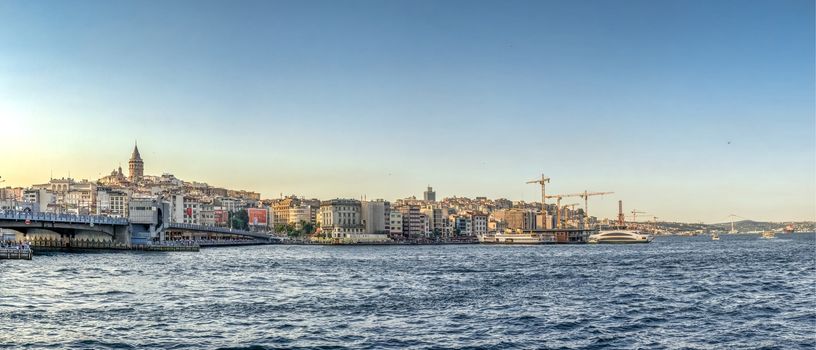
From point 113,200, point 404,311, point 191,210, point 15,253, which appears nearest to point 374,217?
point 191,210

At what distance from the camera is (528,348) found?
2172 centimetres

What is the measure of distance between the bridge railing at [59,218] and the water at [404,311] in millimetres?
27311

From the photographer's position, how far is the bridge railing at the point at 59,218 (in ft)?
237

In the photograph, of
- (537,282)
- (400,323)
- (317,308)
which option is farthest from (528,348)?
(537,282)

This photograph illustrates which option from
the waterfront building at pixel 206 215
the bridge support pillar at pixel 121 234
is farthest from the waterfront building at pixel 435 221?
the bridge support pillar at pixel 121 234

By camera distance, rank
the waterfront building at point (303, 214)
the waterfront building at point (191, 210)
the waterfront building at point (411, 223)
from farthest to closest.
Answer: the waterfront building at point (303, 214) → the waterfront building at point (411, 223) → the waterfront building at point (191, 210)

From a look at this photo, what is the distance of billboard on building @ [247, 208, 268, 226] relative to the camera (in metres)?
179

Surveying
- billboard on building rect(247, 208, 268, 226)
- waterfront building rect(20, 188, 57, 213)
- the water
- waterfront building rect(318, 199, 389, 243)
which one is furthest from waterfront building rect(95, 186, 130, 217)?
the water

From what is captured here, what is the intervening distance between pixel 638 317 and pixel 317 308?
1161cm

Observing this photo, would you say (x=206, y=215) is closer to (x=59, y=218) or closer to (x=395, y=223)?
(x=395, y=223)

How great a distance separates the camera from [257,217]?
180125 millimetres

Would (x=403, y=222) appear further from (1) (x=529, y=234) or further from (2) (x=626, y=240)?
(2) (x=626, y=240)

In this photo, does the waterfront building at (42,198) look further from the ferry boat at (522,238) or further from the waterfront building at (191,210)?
the ferry boat at (522,238)

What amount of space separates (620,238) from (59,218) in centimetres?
11501
